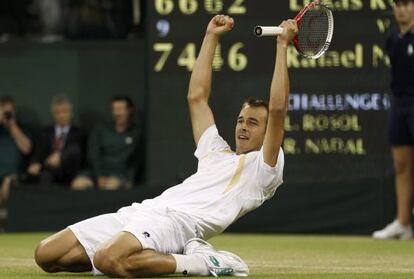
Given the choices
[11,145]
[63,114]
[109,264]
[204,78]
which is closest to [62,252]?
[109,264]

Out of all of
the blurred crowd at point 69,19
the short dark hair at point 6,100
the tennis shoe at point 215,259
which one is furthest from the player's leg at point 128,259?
the blurred crowd at point 69,19

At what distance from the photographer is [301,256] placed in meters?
10.4

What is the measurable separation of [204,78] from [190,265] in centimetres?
149

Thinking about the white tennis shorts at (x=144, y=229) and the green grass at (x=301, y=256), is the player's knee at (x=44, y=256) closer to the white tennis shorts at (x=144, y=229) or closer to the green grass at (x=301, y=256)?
the green grass at (x=301, y=256)

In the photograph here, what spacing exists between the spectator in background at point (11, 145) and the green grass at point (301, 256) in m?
1.36

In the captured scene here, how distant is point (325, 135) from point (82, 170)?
3.09m

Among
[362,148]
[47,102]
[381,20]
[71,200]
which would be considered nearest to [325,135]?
[362,148]

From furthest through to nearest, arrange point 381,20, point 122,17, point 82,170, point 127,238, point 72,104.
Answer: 1. point 122,17
2. point 72,104
3. point 82,170
4. point 381,20
5. point 127,238

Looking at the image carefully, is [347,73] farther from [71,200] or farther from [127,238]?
[127,238]

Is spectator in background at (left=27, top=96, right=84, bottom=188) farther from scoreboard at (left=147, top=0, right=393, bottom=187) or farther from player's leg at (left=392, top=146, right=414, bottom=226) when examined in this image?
player's leg at (left=392, top=146, right=414, bottom=226)

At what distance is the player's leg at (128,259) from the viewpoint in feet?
24.7

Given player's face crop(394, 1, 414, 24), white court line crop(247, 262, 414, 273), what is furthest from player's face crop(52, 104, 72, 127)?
white court line crop(247, 262, 414, 273)

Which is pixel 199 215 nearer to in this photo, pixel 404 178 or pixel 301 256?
pixel 301 256

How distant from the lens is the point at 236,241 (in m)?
12.5
